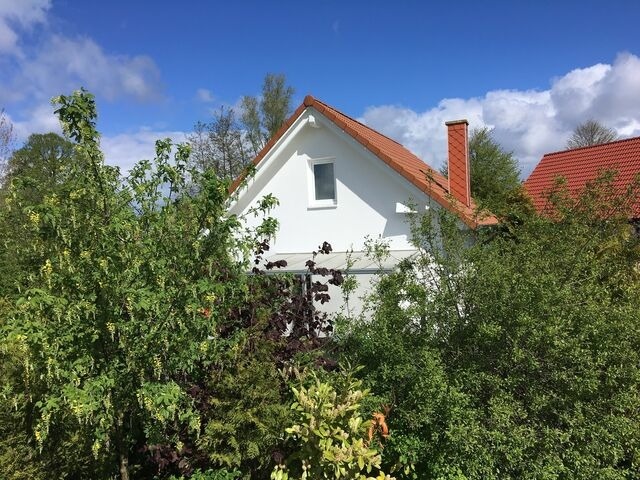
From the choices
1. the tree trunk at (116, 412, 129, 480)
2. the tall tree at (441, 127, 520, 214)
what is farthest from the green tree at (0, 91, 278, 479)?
the tall tree at (441, 127, 520, 214)

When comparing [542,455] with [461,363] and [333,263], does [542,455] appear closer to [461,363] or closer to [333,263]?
[461,363]

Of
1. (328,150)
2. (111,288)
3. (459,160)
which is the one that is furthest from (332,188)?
(111,288)

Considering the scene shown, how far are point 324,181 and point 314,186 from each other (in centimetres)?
35

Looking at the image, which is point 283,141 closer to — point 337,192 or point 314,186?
point 314,186

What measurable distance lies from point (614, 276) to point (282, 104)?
4105 centimetres

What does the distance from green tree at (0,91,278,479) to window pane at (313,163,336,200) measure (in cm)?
952

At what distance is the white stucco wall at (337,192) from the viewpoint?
12.9 metres

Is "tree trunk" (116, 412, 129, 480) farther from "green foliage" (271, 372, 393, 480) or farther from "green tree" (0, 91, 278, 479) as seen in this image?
"green foliage" (271, 372, 393, 480)

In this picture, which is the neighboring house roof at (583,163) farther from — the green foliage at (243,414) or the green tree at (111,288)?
the green tree at (111,288)

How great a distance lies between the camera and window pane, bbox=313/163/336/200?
45.9 ft

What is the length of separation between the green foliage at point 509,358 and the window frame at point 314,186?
7.34 m

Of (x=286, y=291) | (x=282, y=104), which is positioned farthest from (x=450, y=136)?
(x=282, y=104)

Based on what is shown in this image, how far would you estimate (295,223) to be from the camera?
14.2 metres

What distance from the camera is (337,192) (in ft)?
44.8
